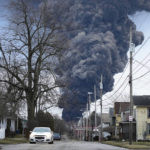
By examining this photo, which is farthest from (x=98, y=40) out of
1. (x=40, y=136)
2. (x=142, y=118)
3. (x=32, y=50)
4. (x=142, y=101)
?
(x=40, y=136)

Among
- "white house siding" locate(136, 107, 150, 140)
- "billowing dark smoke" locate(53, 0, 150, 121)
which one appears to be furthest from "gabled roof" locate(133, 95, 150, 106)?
"billowing dark smoke" locate(53, 0, 150, 121)

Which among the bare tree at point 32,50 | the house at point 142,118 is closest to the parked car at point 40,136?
the bare tree at point 32,50

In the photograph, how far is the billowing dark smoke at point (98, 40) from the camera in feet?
385

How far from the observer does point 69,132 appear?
19912 centimetres

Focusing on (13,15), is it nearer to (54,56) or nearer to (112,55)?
(54,56)

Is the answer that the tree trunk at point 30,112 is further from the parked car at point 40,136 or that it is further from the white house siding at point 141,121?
the white house siding at point 141,121

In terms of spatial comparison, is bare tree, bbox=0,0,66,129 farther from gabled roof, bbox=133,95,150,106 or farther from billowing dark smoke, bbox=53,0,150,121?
billowing dark smoke, bbox=53,0,150,121

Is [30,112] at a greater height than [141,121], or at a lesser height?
greater

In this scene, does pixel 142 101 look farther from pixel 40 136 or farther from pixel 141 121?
pixel 40 136

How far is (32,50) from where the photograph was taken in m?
46.9

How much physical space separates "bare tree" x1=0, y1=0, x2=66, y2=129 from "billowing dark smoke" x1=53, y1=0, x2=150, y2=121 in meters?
65.2

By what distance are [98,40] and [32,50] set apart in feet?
240

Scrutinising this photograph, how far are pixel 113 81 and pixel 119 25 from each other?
62.9ft

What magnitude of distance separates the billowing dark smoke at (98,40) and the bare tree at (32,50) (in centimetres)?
6520
